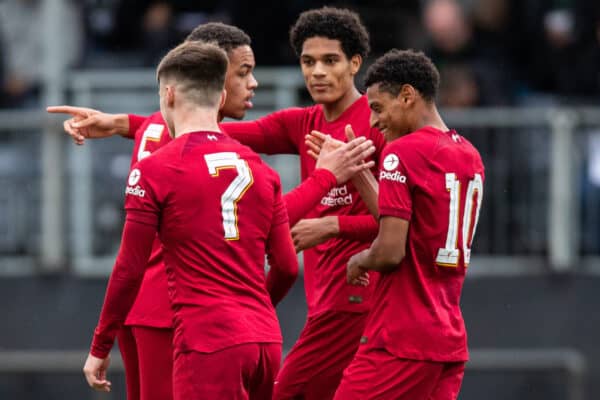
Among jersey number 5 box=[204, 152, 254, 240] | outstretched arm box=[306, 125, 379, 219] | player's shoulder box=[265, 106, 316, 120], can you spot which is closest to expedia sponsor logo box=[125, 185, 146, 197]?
jersey number 5 box=[204, 152, 254, 240]

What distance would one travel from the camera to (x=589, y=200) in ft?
34.7

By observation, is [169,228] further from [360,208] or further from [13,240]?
[13,240]

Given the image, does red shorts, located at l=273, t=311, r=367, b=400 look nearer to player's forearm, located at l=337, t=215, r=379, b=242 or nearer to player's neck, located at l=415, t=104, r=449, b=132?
player's forearm, located at l=337, t=215, r=379, b=242

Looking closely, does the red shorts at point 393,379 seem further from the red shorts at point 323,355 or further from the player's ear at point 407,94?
the player's ear at point 407,94

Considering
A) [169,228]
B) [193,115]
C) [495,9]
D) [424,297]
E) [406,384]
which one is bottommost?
[406,384]

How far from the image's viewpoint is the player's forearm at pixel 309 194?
240 inches

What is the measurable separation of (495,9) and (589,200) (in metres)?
2.30

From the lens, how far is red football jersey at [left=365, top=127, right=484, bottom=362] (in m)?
5.69

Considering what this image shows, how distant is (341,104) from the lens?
668 centimetres

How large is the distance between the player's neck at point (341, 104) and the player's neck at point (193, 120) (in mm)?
1344

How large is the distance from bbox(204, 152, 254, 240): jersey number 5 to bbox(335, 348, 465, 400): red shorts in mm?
957

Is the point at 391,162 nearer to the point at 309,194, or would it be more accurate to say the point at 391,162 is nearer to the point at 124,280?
the point at 309,194

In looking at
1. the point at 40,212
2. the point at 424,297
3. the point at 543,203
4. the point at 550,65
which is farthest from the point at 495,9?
the point at 424,297

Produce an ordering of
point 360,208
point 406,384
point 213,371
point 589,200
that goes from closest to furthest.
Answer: point 213,371, point 406,384, point 360,208, point 589,200
